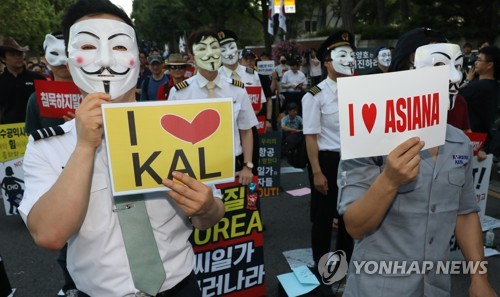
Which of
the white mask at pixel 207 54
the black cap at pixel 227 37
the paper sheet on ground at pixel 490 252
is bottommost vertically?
the paper sheet on ground at pixel 490 252

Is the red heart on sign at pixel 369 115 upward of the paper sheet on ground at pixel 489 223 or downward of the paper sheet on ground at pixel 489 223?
upward

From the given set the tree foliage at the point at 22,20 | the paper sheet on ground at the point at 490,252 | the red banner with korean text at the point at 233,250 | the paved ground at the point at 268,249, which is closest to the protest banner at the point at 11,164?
the paved ground at the point at 268,249

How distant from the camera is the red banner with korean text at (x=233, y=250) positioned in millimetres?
3260

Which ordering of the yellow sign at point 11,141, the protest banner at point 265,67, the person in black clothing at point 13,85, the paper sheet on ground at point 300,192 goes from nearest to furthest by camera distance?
the yellow sign at point 11,141
the person in black clothing at point 13,85
the paper sheet on ground at point 300,192
the protest banner at point 265,67

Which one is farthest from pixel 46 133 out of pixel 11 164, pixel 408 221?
pixel 11 164

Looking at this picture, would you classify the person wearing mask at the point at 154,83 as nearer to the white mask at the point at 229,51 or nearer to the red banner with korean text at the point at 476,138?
the white mask at the point at 229,51

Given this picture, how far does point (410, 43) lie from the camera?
6.73 ft

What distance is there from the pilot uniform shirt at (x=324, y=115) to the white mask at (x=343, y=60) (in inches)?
5.6

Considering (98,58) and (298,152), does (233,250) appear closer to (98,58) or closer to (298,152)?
(298,152)

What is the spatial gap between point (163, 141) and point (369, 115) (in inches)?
29.7

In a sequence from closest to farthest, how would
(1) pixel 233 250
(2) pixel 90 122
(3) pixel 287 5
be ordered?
(2) pixel 90 122 < (1) pixel 233 250 < (3) pixel 287 5

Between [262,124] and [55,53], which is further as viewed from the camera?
[262,124]

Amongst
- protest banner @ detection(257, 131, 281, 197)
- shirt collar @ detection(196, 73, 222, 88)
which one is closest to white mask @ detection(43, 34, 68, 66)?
shirt collar @ detection(196, 73, 222, 88)

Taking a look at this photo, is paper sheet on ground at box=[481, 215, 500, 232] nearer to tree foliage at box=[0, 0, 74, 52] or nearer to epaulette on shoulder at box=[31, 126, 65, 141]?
epaulette on shoulder at box=[31, 126, 65, 141]
